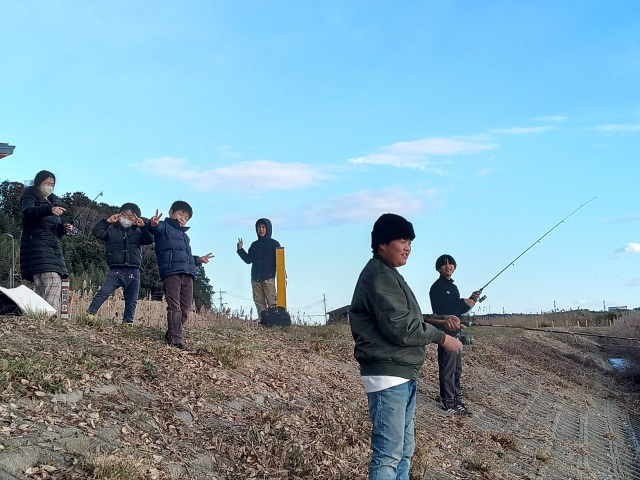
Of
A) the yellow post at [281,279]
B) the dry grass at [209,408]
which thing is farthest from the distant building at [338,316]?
the dry grass at [209,408]

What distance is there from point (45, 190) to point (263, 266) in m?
5.64

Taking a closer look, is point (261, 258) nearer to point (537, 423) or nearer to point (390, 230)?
point (537, 423)

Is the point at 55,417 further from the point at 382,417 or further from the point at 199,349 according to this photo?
the point at 199,349

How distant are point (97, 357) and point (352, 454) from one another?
2672 mm

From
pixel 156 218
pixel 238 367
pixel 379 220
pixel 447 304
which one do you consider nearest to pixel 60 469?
pixel 379 220

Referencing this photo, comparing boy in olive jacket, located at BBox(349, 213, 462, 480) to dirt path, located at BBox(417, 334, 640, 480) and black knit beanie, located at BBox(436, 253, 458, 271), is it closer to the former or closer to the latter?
dirt path, located at BBox(417, 334, 640, 480)

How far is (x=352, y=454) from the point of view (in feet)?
19.9

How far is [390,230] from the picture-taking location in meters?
4.66

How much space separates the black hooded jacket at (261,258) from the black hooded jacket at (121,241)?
14.0ft

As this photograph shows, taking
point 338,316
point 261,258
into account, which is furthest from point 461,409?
point 338,316

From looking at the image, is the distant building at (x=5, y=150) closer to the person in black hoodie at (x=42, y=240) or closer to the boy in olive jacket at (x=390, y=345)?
the person in black hoodie at (x=42, y=240)

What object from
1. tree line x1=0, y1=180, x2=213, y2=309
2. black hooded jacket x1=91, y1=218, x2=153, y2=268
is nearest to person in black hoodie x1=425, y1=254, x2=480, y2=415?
black hooded jacket x1=91, y1=218, x2=153, y2=268

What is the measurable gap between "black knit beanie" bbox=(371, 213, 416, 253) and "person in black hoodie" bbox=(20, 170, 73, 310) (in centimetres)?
480

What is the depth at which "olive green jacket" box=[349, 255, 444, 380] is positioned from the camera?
4.32 m
